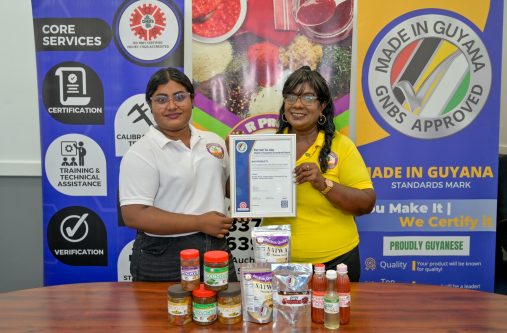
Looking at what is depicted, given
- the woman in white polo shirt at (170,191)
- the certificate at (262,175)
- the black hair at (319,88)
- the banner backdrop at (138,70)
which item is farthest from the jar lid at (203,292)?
the banner backdrop at (138,70)

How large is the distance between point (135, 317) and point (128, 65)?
1.91 meters

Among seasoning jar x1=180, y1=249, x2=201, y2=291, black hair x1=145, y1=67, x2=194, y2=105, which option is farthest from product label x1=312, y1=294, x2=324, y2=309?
black hair x1=145, y1=67, x2=194, y2=105

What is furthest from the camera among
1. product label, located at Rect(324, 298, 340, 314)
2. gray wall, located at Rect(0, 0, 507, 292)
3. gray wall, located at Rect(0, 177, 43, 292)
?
gray wall, located at Rect(0, 177, 43, 292)

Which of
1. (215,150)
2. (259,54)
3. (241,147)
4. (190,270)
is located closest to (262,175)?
(241,147)

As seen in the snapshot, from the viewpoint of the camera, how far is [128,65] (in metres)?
2.96

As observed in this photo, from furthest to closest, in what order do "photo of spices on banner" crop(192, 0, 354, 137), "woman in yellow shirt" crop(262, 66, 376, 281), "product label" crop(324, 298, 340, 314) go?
"photo of spices on banner" crop(192, 0, 354, 137) → "woman in yellow shirt" crop(262, 66, 376, 281) → "product label" crop(324, 298, 340, 314)

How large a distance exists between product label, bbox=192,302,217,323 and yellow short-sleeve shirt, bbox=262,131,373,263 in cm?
64

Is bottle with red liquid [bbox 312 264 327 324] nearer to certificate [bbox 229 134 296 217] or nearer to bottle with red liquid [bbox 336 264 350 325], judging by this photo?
bottle with red liquid [bbox 336 264 350 325]

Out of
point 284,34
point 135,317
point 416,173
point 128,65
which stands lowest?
point 135,317

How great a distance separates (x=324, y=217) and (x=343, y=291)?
2.08 ft

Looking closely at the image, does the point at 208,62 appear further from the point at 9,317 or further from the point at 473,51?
the point at 9,317

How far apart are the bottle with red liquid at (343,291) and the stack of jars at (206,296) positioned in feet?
1.11

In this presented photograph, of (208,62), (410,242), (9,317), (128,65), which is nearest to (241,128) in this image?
(208,62)

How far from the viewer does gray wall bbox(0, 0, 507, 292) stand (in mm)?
3258
